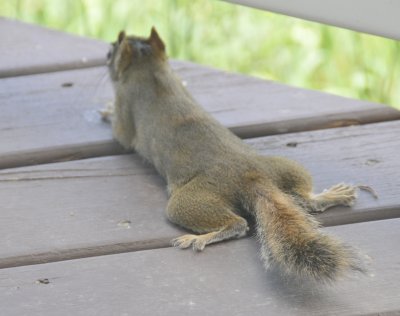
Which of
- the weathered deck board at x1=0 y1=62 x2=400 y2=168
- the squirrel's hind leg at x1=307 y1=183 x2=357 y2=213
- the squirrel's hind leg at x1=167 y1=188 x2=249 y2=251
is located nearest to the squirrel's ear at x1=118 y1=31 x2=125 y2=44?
the weathered deck board at x1=0 y1=62 x2=400 y2=168

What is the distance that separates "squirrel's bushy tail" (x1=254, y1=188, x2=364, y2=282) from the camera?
5.03 ft

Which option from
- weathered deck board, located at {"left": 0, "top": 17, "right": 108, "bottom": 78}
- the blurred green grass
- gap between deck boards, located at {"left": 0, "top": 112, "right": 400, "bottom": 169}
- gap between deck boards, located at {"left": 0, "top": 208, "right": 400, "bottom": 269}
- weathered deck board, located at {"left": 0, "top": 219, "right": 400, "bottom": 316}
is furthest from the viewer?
the blurred green grass

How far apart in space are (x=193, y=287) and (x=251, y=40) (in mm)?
1988

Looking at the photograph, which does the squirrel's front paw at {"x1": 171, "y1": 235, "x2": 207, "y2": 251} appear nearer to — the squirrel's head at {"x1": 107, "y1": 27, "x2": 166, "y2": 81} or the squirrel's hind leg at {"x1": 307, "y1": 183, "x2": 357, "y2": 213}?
the squirrel's hind leg at {"x1": 307, "y1": 183, "x2": 357, "y2": 213}

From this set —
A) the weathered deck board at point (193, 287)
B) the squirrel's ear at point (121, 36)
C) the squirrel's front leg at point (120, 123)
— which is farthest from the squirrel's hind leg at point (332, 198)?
the squirrel's ear at point (121, 36)

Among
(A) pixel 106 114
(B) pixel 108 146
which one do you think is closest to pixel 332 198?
(B) pixel 108 146

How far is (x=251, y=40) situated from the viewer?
11.5 ft

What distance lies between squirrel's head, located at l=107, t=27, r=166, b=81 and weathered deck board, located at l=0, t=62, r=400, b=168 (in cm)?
9

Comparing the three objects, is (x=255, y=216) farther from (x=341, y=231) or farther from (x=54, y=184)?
(x=54, y=184)

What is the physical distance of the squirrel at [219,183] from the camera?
1597mm

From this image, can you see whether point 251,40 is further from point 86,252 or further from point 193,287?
point 193,287

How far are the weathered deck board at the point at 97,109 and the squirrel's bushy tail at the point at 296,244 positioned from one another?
0.50 metres

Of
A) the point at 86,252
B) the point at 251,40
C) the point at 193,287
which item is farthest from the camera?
the point at 251,40

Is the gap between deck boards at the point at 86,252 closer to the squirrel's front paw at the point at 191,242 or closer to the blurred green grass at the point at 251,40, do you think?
the squirrel's front paw at the point at 191,242
